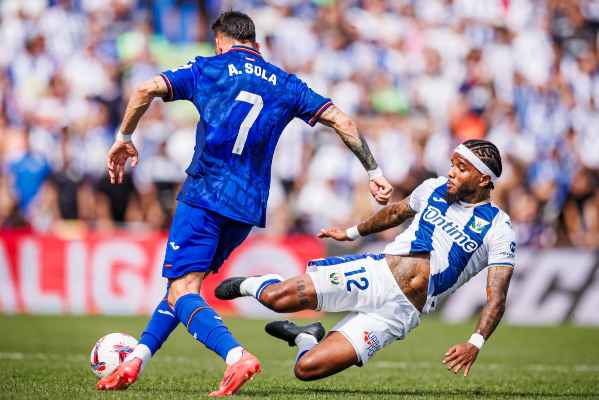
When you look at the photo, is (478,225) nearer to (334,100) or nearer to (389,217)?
(389,217)

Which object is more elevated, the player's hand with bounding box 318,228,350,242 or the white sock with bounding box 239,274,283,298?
the player's hand with bounding box 318,228,350,242

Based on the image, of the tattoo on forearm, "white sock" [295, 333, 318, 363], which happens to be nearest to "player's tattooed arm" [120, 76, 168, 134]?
the tattoo on forearm

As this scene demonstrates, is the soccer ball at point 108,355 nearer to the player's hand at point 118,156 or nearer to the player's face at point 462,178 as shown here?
the player's hand at point 118,156

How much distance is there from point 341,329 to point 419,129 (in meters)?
11.5

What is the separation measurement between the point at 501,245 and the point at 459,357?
3.97 feet

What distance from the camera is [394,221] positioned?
28.7 ft

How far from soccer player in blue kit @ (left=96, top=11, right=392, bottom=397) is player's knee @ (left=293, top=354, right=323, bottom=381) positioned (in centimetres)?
86

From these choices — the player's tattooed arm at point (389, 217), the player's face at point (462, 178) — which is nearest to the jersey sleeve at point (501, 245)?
the player's face at point (462, 178)

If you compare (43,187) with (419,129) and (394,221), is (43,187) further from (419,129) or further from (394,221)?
(394,221)

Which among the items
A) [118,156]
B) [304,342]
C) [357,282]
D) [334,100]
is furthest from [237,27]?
[334,100]

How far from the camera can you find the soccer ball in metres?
8.55

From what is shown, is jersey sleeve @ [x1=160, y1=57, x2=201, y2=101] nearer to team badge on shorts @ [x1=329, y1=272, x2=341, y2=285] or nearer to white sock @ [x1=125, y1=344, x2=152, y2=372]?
team badge on shorts @ [x1=329, y1=272, x2=341, y2=285]

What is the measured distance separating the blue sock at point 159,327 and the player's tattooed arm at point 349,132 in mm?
2002

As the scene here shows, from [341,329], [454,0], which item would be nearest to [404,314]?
[341,329]
